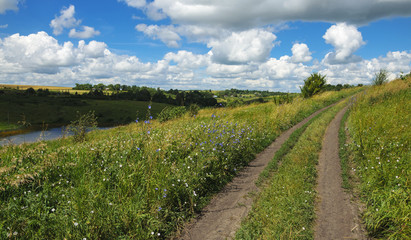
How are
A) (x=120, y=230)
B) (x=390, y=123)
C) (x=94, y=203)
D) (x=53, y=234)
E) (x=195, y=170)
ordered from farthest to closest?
1. (x=390, y=123)
2. (x=195, y=170)
3. (x=94, y=203)
4. (x=120, y=230)
5. (x=53, y=234)

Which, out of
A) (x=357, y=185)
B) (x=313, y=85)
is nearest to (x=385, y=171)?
(x=357, y=185)

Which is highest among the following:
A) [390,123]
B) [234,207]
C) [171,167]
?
[390,123]

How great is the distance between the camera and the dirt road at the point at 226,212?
12.2 feet

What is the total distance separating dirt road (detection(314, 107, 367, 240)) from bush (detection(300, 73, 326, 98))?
24469mm

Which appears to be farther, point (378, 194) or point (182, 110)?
point (182, 110)

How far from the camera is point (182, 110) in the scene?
18.2 metres

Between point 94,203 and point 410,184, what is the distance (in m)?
6.33

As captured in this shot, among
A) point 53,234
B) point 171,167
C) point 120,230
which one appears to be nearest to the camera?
point 53,234

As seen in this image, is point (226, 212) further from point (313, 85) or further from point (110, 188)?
point (313, 85)

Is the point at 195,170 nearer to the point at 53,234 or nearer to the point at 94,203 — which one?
the point at 94,203

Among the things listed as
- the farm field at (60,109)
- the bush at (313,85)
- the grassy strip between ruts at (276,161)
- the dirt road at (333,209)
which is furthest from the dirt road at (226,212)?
the farm field at (60,109)

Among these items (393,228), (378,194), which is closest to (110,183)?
(393,228)

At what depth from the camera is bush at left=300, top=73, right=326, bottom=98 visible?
28.5 metres

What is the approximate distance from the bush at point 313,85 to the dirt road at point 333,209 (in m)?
24.5
